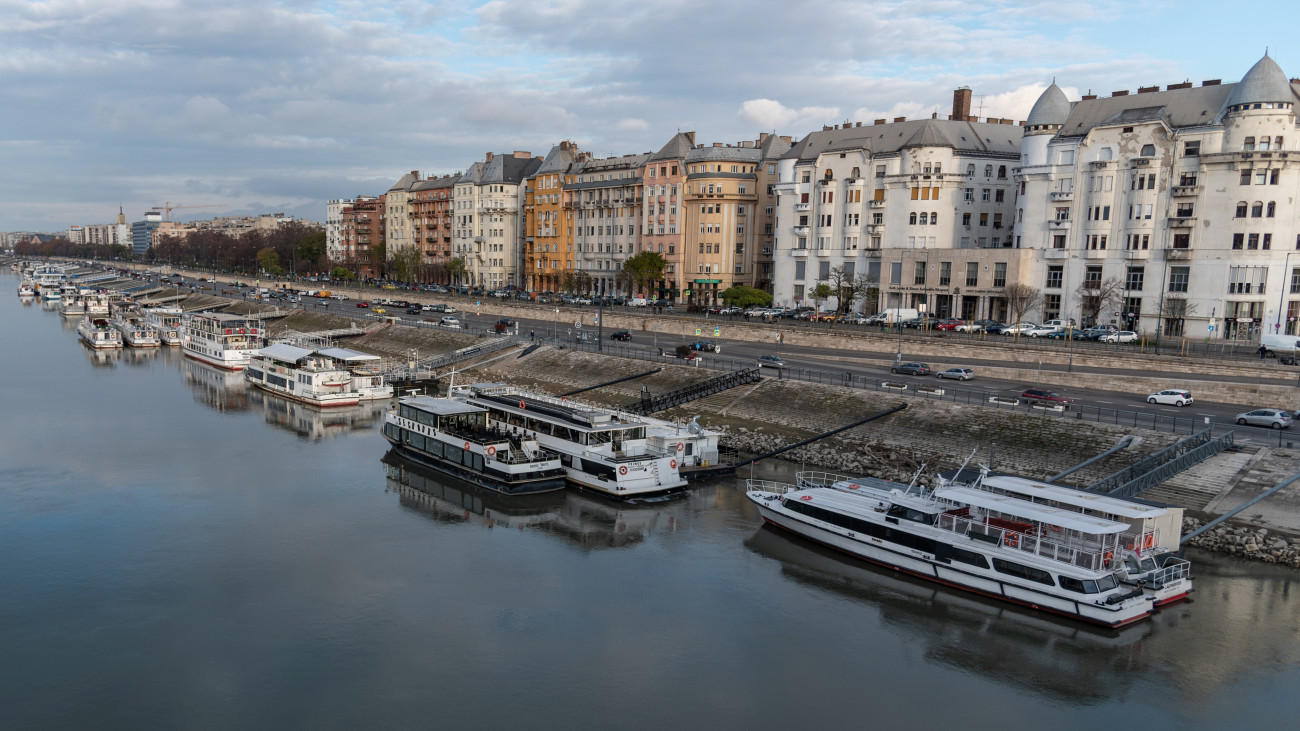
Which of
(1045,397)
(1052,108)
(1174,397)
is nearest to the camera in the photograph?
(1045,397)

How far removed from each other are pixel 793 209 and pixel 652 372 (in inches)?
1879

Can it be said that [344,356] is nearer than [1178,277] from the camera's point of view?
Yes

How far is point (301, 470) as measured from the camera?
49.0m

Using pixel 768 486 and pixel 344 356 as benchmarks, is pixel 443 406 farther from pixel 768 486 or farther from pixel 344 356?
pixel 344 356

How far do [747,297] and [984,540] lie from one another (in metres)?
69.2

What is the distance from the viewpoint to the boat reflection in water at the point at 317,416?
61.2m

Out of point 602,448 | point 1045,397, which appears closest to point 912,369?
point 1045,397

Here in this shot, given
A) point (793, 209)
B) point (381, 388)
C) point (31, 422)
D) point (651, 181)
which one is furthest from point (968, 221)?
point (31, 422)

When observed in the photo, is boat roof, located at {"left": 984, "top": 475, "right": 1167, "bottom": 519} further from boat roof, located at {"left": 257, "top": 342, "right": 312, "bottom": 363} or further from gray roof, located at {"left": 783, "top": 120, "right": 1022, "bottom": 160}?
gray roof, located at {"left": 783, "top": 120, "right": 1022, "bottom": 160}

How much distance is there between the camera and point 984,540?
3366 centimetres

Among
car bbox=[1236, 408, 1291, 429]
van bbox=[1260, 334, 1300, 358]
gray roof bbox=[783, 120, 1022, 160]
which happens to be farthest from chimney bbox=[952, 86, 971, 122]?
car bbox=[1236, 408, 1291, 429]

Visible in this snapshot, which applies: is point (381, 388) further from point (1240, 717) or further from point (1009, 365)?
point (1240, 717)

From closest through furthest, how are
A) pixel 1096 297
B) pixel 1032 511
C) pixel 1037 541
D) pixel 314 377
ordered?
pixel 1037 541
pixel 1032 511
pixel 314 377
pixel 1096 297

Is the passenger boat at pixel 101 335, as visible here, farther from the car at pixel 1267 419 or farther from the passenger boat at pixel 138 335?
the car at pixel 1267 419
